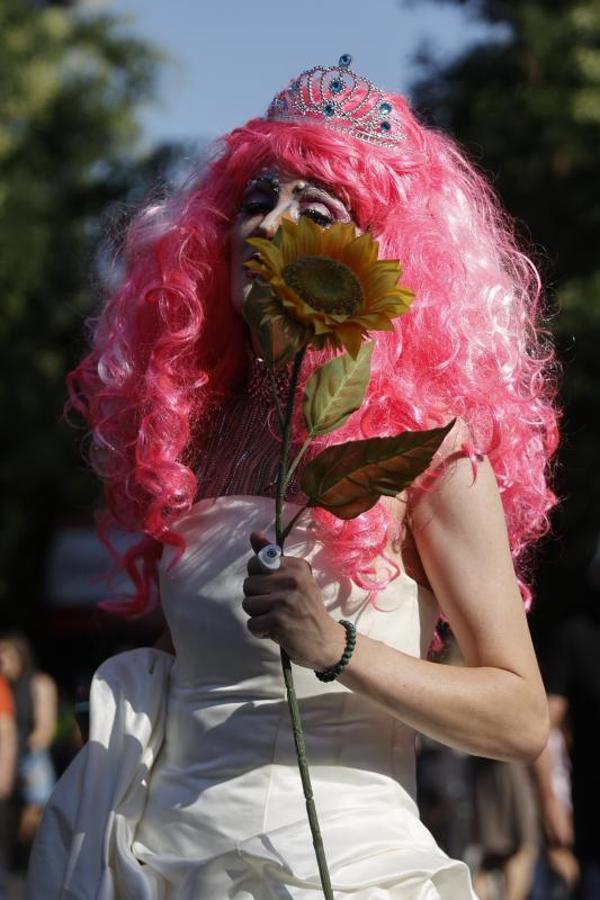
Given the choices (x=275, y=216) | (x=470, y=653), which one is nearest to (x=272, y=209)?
(x=275, y=216)

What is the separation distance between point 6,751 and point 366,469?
5.26 metres

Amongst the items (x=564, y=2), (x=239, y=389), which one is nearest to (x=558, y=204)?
(x=564, y=2)

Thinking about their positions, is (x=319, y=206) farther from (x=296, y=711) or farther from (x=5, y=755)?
(x=5, y=755)

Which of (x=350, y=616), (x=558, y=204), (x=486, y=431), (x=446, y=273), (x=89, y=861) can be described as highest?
(x=558, y=204)

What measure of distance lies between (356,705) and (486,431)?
0.50 metres

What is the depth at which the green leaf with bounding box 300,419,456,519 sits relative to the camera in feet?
6.34

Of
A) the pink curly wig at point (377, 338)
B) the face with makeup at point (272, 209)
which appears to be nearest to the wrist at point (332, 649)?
the pink curly wig at point (377, 338)

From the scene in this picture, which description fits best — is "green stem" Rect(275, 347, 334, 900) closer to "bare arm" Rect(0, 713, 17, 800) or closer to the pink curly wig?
the pink curly wig

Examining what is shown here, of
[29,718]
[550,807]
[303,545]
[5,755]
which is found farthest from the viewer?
[29,718]

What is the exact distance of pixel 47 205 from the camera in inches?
741

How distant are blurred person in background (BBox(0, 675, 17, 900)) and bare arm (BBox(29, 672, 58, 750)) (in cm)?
47

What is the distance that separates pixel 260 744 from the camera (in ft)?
7.42

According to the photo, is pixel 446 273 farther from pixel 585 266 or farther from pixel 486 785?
pixel 585 266

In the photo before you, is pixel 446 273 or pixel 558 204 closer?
pixel 446 273
